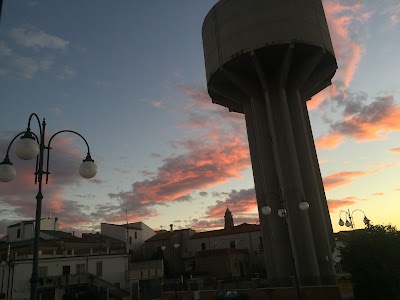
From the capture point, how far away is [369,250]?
70.4 feet

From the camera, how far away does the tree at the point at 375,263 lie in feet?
67.2

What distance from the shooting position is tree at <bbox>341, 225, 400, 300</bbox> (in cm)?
2048

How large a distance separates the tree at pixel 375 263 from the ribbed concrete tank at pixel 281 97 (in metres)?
3.34

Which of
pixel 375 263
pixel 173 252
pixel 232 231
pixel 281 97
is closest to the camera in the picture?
pixel 375 263

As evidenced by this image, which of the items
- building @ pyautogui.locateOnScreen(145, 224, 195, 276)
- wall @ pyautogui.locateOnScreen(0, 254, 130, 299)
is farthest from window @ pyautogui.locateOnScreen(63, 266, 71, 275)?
building @ pyautogui.locateOnScreen(145, 224, 195, 276)

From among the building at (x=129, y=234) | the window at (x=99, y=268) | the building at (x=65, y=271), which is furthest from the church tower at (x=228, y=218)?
the window at (x=99, y=268)

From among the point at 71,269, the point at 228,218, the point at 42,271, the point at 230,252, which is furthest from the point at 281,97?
the point at 228,218

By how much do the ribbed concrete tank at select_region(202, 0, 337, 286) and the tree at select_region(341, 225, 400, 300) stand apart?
3341 mm

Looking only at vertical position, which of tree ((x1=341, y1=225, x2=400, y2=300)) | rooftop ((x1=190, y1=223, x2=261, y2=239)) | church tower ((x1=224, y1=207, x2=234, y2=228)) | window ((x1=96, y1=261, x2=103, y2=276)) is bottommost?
tree ((x1=341, y1=225, x2=400, y2=300))

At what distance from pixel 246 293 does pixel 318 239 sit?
6.77m

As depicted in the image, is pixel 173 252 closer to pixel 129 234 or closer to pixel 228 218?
pixel 129 234

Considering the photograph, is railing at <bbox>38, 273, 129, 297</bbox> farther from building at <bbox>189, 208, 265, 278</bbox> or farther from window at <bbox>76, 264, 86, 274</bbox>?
building at <bbox>189, 208, 265, 278</bbox>

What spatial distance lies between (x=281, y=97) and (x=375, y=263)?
14447mm

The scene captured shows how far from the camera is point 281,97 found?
29.3 m
